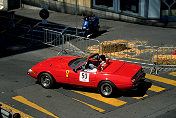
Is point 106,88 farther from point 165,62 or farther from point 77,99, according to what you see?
point 165,62

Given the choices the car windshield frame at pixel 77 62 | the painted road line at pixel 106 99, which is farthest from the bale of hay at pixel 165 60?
the painted road line at pixel 106 99

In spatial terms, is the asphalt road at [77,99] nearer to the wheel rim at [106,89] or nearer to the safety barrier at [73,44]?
the wheel rim at [106,89]

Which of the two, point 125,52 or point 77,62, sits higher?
point 77,62

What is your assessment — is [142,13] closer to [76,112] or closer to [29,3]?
[29,3]

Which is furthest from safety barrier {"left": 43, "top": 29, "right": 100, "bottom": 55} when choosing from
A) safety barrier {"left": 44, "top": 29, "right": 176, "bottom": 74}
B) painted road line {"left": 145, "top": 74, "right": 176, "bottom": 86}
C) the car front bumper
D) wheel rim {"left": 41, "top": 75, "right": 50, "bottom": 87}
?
the car front bumper

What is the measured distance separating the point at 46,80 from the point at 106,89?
2.79 metres

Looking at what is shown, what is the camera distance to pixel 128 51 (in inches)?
766

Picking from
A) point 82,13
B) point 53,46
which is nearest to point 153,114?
point 53,46

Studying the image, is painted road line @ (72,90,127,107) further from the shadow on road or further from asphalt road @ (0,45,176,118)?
the shadow on road

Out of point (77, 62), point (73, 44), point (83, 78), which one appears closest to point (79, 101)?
point (83, 78)

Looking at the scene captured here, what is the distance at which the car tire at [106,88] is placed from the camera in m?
13.2

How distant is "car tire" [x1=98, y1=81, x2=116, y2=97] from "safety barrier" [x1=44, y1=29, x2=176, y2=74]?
3.73 m

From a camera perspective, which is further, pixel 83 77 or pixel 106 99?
pixel 83 77

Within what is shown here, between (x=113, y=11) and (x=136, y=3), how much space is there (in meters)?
2.36
